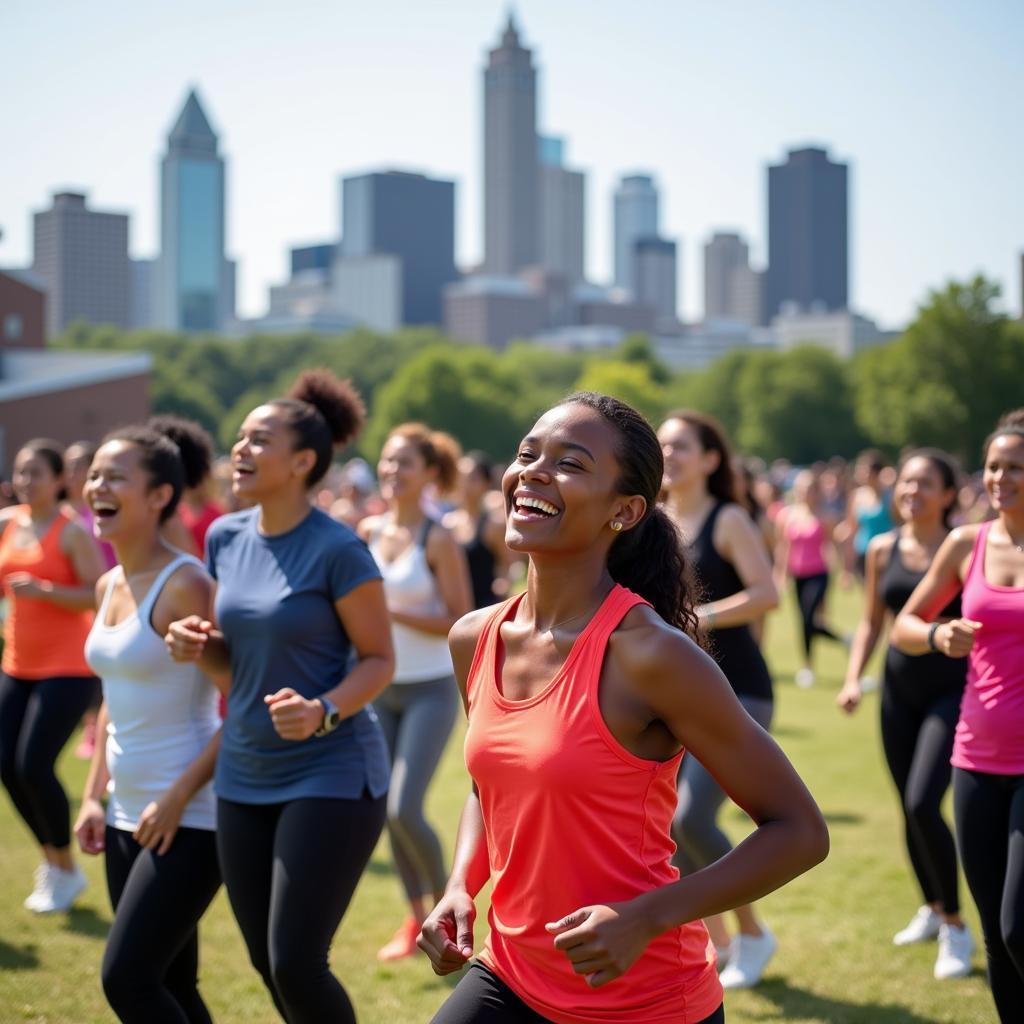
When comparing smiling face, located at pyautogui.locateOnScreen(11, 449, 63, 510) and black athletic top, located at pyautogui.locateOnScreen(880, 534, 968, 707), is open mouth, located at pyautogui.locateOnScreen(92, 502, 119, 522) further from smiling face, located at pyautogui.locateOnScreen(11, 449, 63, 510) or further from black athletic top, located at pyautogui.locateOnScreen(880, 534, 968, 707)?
black athletic top, located at pyautogui.locateOnScreen(880, 534, 968, 707)

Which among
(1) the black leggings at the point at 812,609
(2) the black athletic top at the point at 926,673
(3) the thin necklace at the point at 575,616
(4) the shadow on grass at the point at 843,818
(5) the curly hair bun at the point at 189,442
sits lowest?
(4) the shadow on grass at the point at 843,818

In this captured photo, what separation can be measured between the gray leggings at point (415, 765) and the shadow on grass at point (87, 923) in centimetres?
145

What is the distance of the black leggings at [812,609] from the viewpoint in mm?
15125

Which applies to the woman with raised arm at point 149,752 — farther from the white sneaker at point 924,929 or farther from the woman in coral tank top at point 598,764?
the white sneaker at point 924,929

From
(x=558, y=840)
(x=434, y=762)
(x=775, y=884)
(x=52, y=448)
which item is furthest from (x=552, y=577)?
(x=52, y=448)

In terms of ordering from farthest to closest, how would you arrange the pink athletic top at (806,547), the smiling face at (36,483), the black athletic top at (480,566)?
the pink athletic top at (806,547) → the black athletic top at (480,566) → the smiling face at (36,483)

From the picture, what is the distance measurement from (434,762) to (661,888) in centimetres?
406

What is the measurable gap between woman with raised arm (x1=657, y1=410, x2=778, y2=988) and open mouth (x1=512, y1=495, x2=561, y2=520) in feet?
10.1

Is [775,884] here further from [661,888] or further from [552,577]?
[552,577]

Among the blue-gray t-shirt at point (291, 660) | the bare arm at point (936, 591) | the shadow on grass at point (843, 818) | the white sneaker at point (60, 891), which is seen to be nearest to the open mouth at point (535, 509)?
the blue-gray t-shirt at point (291, 660)

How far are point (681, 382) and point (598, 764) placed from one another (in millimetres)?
122975

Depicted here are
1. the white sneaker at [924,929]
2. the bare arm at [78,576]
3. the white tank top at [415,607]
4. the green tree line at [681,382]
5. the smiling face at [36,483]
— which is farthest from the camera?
the green tree line at [681,382]

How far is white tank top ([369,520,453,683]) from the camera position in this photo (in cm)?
676

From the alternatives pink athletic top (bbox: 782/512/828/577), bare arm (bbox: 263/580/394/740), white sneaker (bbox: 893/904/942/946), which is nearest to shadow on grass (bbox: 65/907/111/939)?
bare arm (bbox: 263/580/394/740)
